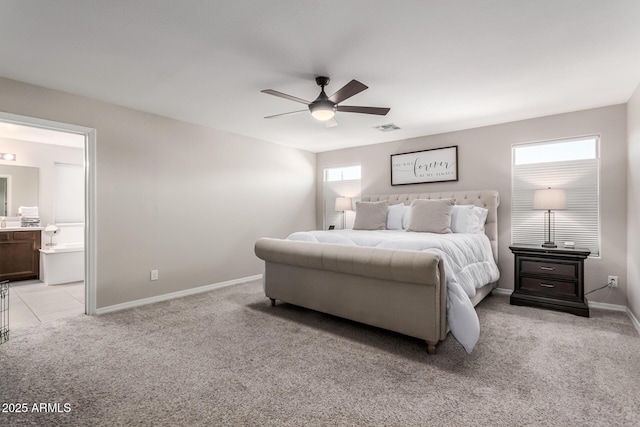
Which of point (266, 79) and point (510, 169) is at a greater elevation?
point (266, 79)

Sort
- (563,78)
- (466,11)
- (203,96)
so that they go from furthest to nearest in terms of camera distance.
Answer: (203,96) → (563,78) → (466,11)

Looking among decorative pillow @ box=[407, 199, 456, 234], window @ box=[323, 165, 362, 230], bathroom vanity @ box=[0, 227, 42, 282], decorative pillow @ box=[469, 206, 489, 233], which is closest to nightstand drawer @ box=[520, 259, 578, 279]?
decorative pillow @ box=[469, 206, 489, 233]

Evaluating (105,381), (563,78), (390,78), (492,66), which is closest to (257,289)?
(105,381)

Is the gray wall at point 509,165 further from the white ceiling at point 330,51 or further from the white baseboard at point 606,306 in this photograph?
the white ceiling at point 330,51

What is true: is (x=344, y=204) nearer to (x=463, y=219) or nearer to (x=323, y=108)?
(x=463, y=219)

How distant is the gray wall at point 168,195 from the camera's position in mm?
3446

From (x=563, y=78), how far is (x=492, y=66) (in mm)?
808

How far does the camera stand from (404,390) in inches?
76.4

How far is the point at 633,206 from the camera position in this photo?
3.19m

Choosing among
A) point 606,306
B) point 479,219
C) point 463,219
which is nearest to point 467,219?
point 463,219

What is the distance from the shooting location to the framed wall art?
473 centimetres

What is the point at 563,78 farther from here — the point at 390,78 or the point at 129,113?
the point at 129,113

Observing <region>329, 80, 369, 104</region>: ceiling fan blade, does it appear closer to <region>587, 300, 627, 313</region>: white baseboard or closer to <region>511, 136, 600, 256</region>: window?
<region>511, 136, 600, 256</region>: window

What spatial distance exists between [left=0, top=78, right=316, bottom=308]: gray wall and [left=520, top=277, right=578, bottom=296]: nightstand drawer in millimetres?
3687
